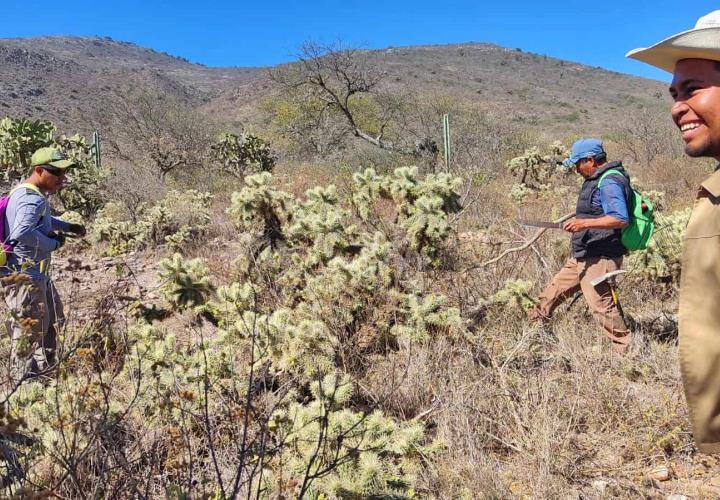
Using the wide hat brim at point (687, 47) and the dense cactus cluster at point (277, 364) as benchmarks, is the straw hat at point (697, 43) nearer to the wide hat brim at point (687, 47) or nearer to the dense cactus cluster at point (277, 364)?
the wide hat brim at point (687, 47)

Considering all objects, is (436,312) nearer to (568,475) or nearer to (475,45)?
(568,475)

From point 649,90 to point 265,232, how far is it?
6401cm

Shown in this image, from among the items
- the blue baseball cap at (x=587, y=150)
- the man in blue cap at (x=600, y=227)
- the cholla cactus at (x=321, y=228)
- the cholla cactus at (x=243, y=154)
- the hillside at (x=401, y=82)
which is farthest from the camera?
the hillside at (x=401, y=82)

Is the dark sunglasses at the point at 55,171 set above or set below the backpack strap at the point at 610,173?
above

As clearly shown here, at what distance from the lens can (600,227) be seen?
3.42m

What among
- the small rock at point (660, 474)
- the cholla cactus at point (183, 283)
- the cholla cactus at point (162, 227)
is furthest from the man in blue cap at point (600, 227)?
the cholla cactus at point (162, 227)

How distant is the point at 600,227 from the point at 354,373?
200 cm

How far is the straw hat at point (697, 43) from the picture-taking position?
4.45 feet

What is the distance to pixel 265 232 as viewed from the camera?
15.5 feet

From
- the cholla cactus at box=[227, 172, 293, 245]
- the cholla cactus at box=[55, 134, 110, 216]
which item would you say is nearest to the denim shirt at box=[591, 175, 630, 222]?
the cholla cactus at box=[227, 172, 293, 245]

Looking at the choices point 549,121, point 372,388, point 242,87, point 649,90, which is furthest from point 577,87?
point 372,388

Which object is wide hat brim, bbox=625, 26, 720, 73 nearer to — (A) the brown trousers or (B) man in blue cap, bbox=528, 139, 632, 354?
(B) man in blue cap, bbox=528, 139, 632, 354

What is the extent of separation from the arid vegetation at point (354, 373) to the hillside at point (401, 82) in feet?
86.3

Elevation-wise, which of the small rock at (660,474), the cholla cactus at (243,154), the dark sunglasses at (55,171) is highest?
the cholla cactus at (243,154)
